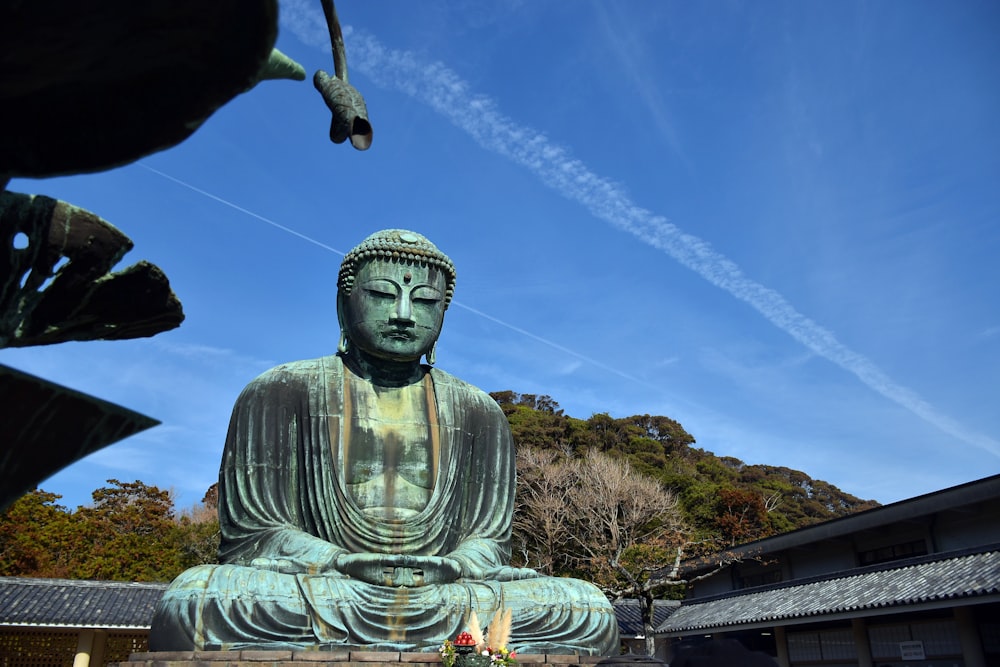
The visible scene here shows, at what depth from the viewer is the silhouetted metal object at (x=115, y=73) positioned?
179cm

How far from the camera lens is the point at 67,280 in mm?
2805

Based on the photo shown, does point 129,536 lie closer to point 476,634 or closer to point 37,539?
point 37,539

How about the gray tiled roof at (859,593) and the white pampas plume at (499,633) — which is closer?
the white pampas plume at (499,633)

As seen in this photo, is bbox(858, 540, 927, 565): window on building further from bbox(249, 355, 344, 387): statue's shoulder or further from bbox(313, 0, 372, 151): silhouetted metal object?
bbox(313, 0, 372, 151): silhouetted metal object

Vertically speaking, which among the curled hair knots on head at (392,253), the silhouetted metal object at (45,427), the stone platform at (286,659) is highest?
the curled hair knots on head at (392,253)

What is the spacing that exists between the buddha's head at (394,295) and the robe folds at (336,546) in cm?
47

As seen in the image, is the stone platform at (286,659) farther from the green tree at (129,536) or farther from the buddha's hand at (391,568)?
the green tree at (129,536)

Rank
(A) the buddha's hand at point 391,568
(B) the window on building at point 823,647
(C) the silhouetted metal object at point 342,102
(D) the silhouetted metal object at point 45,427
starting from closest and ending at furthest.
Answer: (D) the silhouetted metal object at point 45,427 < (C) the silhouetted metal object at point 342,102 < (A) the buddha's hand at point 391,568 < (B) the window on building at point 823,647

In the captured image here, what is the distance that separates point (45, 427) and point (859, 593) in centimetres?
1658

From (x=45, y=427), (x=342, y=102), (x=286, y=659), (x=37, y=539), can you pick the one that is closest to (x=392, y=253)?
(x=286, y=659)

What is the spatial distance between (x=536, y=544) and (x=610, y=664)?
24.7m

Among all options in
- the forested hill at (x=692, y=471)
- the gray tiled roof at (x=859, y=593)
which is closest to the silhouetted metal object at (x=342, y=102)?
the gray tiled roof at (x=859, y=593)

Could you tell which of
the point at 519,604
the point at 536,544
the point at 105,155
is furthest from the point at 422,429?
the point at 536,544

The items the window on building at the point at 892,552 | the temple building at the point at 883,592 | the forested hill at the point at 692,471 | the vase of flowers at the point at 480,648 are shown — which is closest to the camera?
the vase of flowers at the point at 480,648
